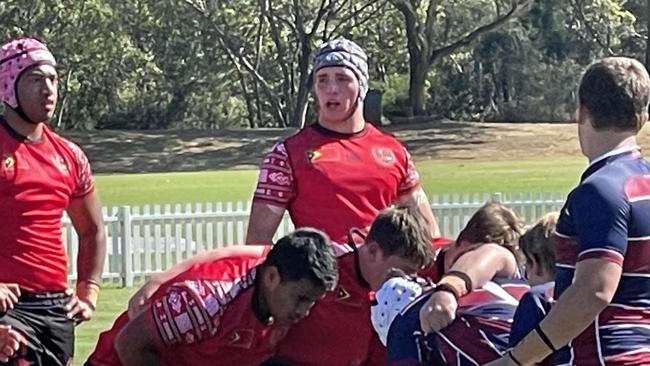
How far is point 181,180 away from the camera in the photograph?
1284 inches

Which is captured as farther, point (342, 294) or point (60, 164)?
point (60, 164)

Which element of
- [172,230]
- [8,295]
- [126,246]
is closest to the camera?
[8,295]

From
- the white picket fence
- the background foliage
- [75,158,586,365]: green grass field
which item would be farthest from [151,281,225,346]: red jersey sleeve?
the background foliage

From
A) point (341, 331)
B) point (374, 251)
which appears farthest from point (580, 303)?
point (341, 331)

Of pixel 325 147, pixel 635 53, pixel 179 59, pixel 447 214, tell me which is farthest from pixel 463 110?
pixel 325 147

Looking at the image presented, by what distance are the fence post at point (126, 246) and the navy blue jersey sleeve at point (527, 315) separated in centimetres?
1206

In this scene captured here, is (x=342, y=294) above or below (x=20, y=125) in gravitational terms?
below

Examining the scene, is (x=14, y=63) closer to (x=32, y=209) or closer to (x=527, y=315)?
(x=32, y=209)

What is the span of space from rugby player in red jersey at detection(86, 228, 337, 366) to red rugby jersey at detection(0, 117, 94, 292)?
1.01m

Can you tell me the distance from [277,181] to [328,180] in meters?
0.21

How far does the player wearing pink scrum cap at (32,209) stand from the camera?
17.2ft

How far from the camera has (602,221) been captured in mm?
3424

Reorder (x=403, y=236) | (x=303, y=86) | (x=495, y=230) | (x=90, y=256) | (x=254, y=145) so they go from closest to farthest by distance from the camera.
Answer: (x=403, y=236) → (x=495, y=230) → (x=90, y=256) → (x=254, y=145) → (x=303, y=86)

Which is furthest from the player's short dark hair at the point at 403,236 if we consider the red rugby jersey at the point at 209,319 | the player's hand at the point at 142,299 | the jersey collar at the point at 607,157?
the jersey collar at the point at 607,157
